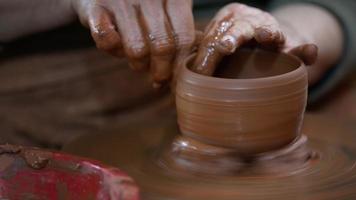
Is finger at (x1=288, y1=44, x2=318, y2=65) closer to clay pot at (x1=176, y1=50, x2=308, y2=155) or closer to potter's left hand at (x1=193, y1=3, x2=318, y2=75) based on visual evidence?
potter's left hand at (x1=193, y1=3, x2=318, y2=75)

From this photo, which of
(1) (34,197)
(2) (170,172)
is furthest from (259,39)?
(1) (34,197)

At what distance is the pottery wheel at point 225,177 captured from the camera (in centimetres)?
106

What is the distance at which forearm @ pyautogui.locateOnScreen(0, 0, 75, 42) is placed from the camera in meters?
1.62

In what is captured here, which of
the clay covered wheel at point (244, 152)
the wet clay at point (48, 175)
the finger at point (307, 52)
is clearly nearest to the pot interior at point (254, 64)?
the clay covered wheel at point (244, 152)

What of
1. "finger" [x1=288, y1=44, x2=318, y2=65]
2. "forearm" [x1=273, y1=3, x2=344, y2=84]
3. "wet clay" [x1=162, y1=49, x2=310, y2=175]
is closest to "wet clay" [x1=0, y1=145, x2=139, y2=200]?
"wet clay" [x1=162, y1=49, x2=310, y2=175]

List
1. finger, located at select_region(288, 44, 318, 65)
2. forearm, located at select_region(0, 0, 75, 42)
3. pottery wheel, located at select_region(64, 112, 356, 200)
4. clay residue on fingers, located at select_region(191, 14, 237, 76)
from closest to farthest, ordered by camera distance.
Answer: pottery wheel, located at select_region(64, 112, 356, 200), clay residue on fingers, located at select_region(191, 14, 237, 76), finger, located at select_region(288, 44, 318, 65), forearm, located at select_region(0, 0, 75, 42)

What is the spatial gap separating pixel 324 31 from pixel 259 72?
608 millimetres

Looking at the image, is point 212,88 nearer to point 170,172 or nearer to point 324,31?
point 170,172

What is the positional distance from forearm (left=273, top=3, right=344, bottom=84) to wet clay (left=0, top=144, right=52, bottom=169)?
0.96 meters

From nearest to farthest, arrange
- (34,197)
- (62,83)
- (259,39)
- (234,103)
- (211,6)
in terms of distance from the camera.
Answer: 1. (34,197)
2. (234,103)
3. (259,39)
4. (62,83)
5. (211,6)

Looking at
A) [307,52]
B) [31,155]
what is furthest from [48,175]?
[307,52]

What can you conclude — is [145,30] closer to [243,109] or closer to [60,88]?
[243,109]

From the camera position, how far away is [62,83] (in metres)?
1.73

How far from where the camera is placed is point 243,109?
1.12 m
